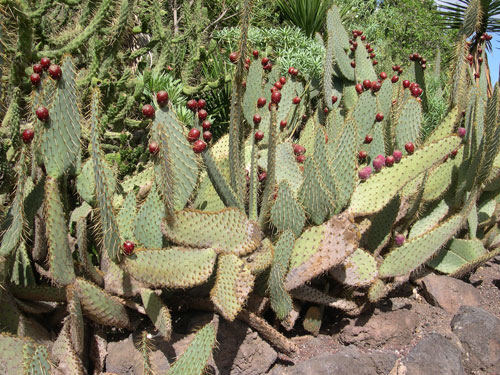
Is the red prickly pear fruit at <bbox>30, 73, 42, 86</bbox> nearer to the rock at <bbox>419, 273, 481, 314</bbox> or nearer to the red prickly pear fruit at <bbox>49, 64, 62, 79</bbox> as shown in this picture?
the red prickly pear fruit at <bbox>49, 64, 62, 79</bbox>

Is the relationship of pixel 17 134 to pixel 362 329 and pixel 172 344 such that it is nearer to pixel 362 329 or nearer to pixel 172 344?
pixel 172 344

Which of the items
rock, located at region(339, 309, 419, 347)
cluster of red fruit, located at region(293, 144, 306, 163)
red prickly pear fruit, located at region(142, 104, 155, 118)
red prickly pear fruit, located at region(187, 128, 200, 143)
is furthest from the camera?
cluster of red fruit, located at region(293, 144, 306, 163)

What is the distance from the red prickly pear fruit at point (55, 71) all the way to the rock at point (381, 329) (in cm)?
212

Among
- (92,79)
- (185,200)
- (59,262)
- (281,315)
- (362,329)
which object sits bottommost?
(362,329)

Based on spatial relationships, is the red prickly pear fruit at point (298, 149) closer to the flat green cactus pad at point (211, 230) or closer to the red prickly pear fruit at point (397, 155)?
the red prickly pear fruit at point (397, 155)

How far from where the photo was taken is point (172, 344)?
247cm

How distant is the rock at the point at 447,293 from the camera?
11.5 feet

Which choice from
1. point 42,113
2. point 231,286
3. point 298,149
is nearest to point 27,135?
point 42,113

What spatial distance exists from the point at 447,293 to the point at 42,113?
293cm

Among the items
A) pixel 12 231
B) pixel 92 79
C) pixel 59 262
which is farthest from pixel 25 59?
pixel 59 262

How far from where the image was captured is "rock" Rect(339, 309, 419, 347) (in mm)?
2977

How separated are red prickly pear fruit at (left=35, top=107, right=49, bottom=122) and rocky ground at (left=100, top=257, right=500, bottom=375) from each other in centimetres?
118

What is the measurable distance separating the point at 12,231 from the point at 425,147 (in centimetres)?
220

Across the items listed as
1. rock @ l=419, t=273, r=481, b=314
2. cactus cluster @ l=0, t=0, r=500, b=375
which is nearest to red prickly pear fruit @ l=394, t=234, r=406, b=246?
cactus cluster @ l=0, t=0, r=500, b=375
